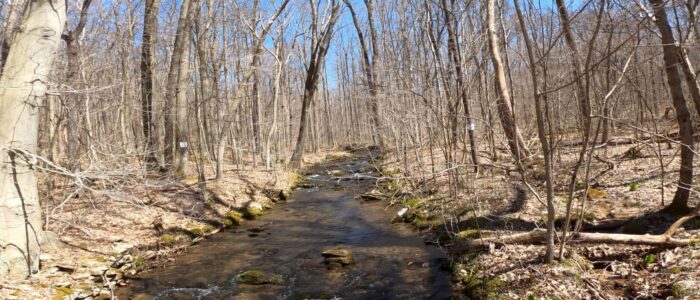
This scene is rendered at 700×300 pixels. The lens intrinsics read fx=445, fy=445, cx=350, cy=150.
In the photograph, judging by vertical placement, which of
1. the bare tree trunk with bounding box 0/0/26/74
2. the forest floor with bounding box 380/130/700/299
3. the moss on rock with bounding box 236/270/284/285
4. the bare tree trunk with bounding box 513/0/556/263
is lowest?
the moss on rock with bounding box 236/270/284/285

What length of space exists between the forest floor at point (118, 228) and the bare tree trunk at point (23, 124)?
0.41 meters

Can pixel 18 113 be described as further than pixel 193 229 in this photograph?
No

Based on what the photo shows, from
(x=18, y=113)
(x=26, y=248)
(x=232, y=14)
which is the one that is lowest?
(x=26, y=248)

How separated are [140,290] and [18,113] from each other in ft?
10.0

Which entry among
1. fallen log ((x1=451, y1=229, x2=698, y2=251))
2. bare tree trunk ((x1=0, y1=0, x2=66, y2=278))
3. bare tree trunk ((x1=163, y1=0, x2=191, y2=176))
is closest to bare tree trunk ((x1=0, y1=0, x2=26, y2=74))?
bare tree trunk ((x1=163, y1=0, x2=191, y2=176))

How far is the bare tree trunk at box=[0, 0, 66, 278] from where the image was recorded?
584 cm

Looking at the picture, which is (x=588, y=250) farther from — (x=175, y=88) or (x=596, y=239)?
(x=175, y=88)

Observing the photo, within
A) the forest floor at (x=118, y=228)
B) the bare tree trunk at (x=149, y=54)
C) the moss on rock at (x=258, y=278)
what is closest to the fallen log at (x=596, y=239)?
the moss on rock at (x=258, y=278)

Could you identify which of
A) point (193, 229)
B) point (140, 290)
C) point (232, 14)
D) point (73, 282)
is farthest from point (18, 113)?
point (232, 14)

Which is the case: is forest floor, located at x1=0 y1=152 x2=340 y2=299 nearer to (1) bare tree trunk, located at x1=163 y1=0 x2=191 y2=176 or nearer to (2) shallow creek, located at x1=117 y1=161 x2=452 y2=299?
(2) shallow creek, located at x1=117 y1=161 x2=452 y2=299

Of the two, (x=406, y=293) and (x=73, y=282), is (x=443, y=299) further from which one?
(x=73, y=282)

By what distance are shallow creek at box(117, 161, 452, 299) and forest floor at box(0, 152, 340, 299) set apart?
396 mm

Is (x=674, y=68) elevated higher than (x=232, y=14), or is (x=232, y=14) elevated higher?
(x=232, y=14)

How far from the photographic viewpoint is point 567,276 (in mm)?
5242
